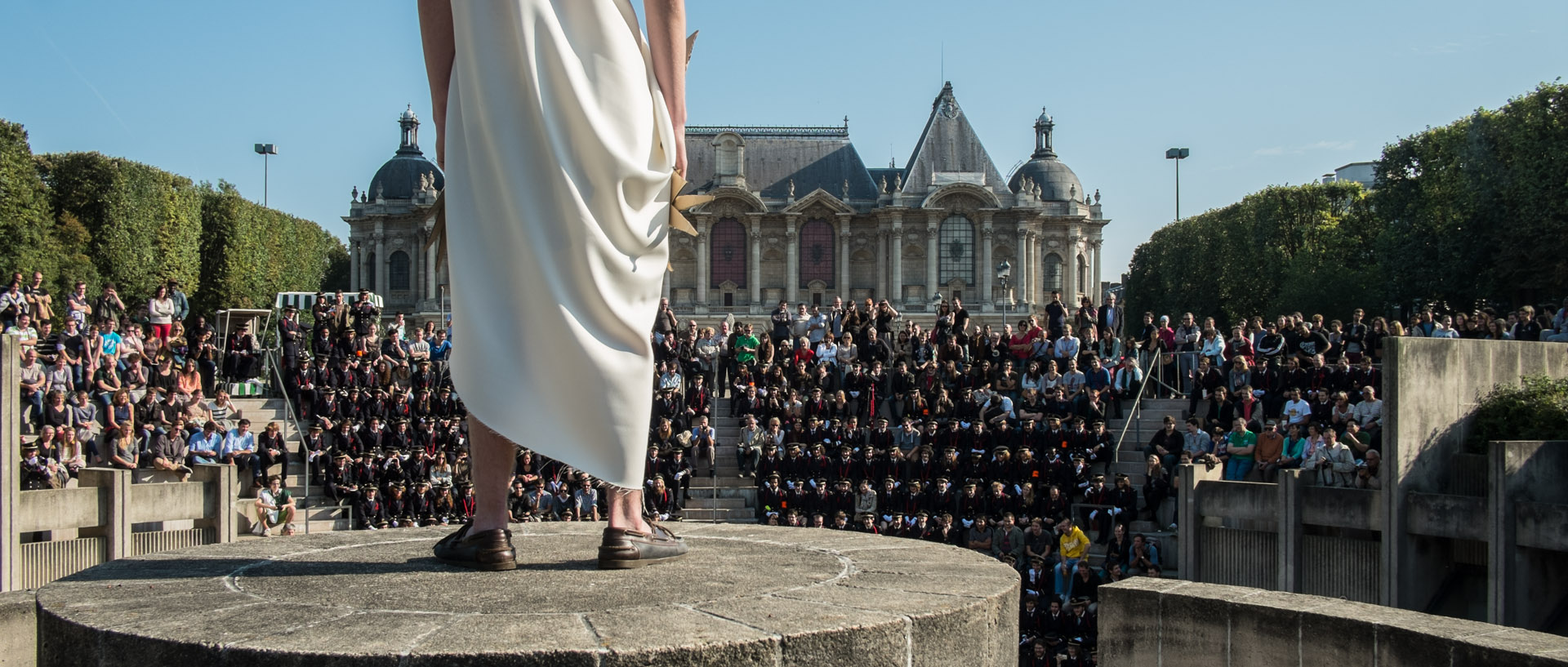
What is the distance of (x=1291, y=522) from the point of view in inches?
575

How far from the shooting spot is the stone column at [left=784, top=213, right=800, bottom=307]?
263 ft

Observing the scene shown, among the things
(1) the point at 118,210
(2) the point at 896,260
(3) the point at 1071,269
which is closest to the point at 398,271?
(2) the point at 896,260

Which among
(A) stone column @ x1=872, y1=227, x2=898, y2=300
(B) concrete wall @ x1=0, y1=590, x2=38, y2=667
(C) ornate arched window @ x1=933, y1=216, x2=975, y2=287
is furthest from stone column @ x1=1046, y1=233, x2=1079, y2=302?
(B) concrete wall @ x1=0, y1=590, x2=38, y2=667

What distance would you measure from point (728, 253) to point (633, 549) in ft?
255

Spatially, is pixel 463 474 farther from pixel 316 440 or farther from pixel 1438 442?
pixel 1438 442

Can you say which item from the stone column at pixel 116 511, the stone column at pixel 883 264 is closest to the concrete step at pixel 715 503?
the stone column at pixel 116 511

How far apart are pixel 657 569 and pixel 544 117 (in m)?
1.39

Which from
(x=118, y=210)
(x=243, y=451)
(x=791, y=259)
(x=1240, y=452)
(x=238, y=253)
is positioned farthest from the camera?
(x=791, y=259)

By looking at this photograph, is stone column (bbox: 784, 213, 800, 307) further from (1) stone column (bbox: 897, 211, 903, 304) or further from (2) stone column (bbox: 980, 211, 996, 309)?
(2) stone column (bbox: 980, 211, 996, 309)

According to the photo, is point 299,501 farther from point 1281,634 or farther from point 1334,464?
point 1281,634

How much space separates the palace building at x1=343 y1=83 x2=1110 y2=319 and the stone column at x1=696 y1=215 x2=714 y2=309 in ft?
0.32

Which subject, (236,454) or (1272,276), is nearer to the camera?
(236,454)

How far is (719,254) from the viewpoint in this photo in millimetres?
81375

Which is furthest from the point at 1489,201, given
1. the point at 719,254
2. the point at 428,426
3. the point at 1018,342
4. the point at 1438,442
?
the point at 719,254
